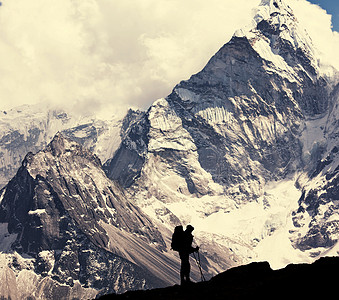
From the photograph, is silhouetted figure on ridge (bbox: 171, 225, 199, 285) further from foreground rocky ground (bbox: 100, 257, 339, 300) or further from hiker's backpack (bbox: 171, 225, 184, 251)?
foreground rocky ground (bbox: 100, 257, 339, 300)

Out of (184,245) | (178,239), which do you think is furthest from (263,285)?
(178,239)

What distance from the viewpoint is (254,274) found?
62500 millimetres

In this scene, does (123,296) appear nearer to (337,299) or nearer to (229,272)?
(229,272)

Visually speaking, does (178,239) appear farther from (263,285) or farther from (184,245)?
(263,285)

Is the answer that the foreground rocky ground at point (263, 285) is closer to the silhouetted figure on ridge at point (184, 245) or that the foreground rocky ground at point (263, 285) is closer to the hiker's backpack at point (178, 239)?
the silhouetted figure on ridge at point (184, 245)

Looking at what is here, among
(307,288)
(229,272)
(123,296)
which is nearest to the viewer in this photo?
(307,288)

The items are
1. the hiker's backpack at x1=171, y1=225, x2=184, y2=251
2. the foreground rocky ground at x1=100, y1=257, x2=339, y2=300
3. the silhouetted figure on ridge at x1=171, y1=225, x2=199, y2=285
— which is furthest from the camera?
the hiker's backpack at x1=171, y1=225, x2=184, y2=251

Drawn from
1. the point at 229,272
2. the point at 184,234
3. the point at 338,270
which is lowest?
the point at 338,270

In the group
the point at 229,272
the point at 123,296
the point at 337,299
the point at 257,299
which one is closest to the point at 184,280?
the point at 229,272

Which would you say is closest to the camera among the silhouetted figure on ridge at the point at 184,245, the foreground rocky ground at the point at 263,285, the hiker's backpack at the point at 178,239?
the foreground rocky ground at the point at 263,285

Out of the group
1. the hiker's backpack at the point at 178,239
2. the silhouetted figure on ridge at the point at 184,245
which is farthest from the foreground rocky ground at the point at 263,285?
the hiker's backpack at the point at 178,239

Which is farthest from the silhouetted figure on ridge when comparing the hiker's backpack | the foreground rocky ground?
the foreground rocky ground

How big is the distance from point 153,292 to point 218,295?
968 cm

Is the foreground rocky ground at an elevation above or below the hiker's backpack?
below
